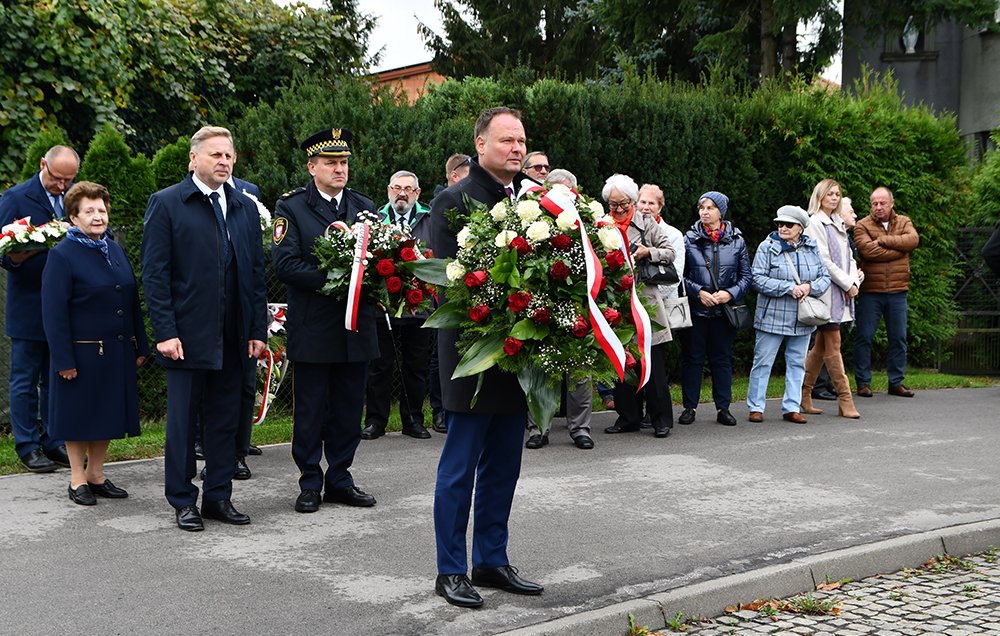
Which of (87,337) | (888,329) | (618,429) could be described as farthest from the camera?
(888,329)

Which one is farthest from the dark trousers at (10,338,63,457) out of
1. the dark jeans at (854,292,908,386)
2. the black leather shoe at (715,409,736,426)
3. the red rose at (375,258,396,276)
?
the dark jeans at (854,292,908,386)

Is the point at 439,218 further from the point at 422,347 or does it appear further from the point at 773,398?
the point at 773,398

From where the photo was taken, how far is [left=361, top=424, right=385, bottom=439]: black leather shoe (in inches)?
376

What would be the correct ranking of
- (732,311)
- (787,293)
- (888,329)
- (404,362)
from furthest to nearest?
(888,329) < (787,293) < (732,311) < (404,362)

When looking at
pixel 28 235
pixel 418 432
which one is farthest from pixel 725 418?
pixel 28 235

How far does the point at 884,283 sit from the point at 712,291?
3.13 m

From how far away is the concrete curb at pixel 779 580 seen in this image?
16.4ft

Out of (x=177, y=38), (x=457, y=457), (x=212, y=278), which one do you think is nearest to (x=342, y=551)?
(x=457, y=457)

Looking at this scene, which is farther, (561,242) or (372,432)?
(372,432)

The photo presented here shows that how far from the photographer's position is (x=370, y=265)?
22.2ft

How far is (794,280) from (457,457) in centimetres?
635

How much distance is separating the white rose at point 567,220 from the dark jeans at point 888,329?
8643 millimetres

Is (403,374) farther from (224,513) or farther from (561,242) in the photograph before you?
(561,242)

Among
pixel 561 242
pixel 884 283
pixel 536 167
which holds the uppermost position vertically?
pixel 536 167
